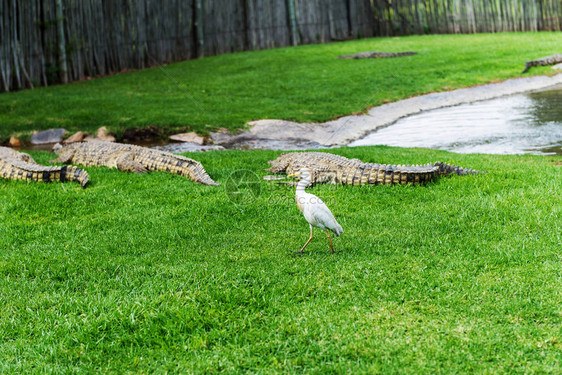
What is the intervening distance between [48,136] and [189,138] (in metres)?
2.85

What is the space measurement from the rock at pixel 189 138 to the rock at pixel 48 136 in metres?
2.24

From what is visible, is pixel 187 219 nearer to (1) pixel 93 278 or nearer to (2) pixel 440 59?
(1) pixel 93 278

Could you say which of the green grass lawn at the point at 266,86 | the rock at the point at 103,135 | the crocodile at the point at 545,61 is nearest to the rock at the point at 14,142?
the green grass lawn at the point at 266,86

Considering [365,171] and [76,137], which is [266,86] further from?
[365,171]

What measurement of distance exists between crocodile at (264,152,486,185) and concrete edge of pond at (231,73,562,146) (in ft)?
11.5

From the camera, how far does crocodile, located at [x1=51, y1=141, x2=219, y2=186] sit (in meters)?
6.95

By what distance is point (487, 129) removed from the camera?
1072cm

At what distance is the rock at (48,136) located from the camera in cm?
1061

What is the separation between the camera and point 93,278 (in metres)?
4.17

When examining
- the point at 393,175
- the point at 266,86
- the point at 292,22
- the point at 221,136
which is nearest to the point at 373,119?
the point at 266,86

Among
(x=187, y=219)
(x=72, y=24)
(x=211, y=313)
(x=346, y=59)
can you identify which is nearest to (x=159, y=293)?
(x=211, y=313)

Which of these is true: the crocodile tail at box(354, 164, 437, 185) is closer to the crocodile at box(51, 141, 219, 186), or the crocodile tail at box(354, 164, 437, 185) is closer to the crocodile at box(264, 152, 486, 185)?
the crocodile at box(264, 152, 486, 185)

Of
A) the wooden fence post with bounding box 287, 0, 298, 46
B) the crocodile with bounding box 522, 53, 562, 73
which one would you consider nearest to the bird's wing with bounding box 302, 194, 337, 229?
the crocodile with bounding box 522, 53, 562, 73


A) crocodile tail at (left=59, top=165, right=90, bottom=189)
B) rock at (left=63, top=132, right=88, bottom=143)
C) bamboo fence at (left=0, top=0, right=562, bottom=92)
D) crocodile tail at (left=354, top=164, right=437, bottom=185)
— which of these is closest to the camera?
crocodile tail at (left=354, top=164, right=437, bottom=185)
